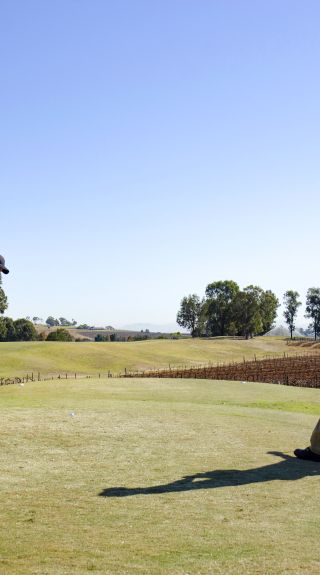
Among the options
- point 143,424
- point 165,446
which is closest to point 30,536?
point 165,446

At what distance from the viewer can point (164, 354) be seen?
443 ft

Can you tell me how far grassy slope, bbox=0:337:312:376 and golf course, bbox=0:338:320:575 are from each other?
66230 mm

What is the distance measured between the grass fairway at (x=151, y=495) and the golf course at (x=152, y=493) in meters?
0.03

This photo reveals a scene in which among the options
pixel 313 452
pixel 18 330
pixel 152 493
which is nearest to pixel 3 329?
pixel 18 330

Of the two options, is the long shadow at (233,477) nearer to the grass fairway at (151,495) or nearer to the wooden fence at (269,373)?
the grass fairway at (151,495)

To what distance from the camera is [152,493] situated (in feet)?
47.3

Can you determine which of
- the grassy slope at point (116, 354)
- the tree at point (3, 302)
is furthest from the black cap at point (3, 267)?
the tree at point (3, 302)

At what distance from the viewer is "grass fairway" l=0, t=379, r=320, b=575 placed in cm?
1011

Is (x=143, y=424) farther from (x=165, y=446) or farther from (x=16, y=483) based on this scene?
(x=16, y=483)

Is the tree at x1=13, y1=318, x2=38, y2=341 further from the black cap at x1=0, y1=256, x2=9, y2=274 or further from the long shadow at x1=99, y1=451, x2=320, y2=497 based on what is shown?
the black cap at x1=0, y1=256, x2=9, y2=274

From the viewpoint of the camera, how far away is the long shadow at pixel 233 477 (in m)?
14.6

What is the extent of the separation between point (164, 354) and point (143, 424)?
111 meters

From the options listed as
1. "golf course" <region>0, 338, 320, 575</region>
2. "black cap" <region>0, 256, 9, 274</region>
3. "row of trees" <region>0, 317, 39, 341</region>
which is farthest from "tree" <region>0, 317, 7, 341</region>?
"black cap" <region>0, 256, 9, 274</region>

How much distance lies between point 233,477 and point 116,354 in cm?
10725
